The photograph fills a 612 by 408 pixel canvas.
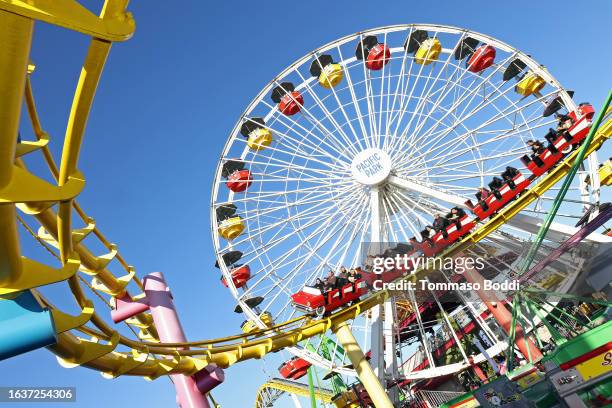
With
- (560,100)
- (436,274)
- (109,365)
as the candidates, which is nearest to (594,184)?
→ (560,100)

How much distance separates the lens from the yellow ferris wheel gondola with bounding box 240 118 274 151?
17.4 metres

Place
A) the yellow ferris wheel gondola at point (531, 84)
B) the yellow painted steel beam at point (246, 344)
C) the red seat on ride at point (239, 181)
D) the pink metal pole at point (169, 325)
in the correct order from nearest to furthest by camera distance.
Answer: the yellow painted steel beam at point (246, 344), the pink metal pole at point (169, 325), the yellow ferris wheel gondola at point (531, 84), the red seat on ride at point (239, 181)

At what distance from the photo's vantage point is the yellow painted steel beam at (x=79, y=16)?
2.19m

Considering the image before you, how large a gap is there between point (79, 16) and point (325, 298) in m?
9.96

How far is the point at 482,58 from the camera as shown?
1585cm

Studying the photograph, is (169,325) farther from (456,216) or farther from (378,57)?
(378,57)

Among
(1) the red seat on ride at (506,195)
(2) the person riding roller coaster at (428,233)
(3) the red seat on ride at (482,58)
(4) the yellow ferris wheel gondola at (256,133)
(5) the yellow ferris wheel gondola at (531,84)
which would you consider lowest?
(1) the red seat on ride at (506,195)

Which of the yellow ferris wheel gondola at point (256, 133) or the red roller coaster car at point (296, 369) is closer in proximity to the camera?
the yellow ferris wheel gondola at point (256, 133)

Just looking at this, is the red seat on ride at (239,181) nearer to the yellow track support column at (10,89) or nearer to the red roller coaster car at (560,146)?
the red roller coaster car at (560,146)

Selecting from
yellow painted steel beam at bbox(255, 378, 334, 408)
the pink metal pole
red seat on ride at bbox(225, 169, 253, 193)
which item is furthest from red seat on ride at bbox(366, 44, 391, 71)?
yellow painted steel beam at bbox(255, 378, 334, 408)

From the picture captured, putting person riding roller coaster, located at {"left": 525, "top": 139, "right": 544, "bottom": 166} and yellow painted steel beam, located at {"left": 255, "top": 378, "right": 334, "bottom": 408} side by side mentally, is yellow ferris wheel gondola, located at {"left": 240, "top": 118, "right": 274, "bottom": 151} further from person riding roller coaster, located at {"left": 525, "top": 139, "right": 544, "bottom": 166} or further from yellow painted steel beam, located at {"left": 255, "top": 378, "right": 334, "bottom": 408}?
yellow painted steel beam, located at {"left": 255, "top": 378, "right": 334, "bottom": 408}

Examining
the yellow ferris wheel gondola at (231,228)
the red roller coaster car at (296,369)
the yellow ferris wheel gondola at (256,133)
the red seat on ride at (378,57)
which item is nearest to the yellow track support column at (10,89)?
the yellow ferris wheel gondola at (231,228)

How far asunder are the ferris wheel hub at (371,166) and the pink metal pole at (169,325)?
900cm

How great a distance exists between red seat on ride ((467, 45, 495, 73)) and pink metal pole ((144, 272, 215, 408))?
13.0 meters
